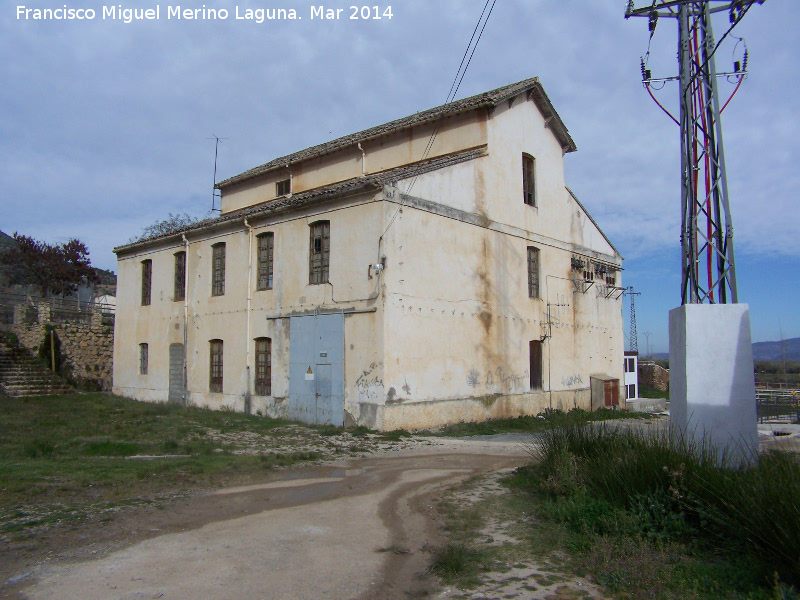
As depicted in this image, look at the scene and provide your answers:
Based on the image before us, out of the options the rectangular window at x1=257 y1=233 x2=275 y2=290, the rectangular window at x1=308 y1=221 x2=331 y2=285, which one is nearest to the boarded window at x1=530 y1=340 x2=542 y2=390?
the rectangular window at x1=308 y1=221 x2=331 y2=285

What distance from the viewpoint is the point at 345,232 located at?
1525cm

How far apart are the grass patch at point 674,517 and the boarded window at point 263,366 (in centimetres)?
1152

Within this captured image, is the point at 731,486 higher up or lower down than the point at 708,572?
higher up

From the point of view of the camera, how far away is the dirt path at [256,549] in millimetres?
4598

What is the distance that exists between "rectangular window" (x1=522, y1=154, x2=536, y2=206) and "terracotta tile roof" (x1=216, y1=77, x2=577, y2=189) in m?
2.11

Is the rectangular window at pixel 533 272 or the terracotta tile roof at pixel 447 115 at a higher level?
the terracotta tile roof at pixel 447 115

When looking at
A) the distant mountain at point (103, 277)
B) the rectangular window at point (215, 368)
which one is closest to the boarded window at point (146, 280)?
the rectangular window at point (215, 368)

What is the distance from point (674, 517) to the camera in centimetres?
540

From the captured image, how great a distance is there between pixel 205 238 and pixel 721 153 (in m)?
16.7

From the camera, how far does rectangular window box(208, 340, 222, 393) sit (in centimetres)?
1939

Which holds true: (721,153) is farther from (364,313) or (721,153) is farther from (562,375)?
(562,375)

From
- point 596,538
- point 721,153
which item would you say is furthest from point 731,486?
point 721,153

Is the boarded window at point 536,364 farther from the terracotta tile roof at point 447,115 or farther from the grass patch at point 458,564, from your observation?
the grass patch at point 458,564

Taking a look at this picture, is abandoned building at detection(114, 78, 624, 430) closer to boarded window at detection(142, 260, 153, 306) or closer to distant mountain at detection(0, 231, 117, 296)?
boarded window at detection(142, 260, 153, 306)
